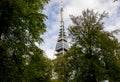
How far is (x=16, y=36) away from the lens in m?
20.5

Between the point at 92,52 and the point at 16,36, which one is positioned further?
the point at 92,52

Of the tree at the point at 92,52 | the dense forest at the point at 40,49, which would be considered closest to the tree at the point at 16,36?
the dense forest at the point at 40,49

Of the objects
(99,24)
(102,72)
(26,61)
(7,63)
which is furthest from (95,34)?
(7,63)

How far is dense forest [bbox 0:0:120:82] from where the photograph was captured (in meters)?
19.9

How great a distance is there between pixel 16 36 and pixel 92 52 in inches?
323

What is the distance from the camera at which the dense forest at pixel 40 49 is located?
19.9 metres

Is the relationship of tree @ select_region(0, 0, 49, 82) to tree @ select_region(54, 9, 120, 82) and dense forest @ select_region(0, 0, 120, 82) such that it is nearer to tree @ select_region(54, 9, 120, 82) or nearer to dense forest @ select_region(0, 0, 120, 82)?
dense forest @ select_region(0, 0, 120, 82)

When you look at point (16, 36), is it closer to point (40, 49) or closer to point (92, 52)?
point (40, 49)

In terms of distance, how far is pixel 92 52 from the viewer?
26.1 m

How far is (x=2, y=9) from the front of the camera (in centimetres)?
1969

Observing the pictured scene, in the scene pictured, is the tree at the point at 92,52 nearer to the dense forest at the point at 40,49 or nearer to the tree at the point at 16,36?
the dense forest at the point at 40,49

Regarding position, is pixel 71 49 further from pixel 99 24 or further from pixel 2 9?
pixel 2 9

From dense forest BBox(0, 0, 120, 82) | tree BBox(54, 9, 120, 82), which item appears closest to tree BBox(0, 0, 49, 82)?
dense forest BBox(0, 0, 120, 82)

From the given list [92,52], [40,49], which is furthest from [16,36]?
[92,52]
